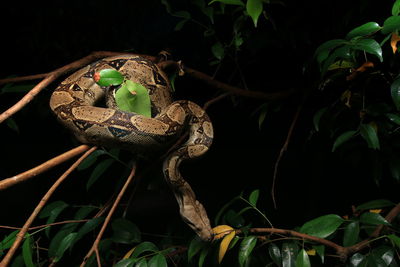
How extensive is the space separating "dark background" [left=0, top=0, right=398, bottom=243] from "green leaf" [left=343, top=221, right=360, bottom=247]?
106 cm

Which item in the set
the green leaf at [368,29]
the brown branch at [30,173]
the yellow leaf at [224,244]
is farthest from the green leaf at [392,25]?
the brown branch at [30,173]

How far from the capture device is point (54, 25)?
2.72 metres

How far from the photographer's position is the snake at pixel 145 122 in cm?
158

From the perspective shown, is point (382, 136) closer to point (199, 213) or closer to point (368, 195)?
point (368, 195)

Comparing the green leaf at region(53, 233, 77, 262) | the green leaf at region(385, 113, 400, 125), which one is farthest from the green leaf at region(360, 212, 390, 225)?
the green leaf at region(53, 233, 77, 262)

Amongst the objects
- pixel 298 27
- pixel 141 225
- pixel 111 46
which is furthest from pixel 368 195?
pixel 111 46

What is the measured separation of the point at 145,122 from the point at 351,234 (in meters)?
0.93

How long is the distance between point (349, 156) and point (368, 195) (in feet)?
2.27

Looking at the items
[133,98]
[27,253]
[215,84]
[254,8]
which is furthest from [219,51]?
[27,253]

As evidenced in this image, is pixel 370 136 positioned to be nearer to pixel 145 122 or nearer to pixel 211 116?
pixel 145 122

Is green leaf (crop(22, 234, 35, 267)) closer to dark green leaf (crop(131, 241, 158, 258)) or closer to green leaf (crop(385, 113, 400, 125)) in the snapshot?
dark green leaf (crop(131, 241, 158, 258))

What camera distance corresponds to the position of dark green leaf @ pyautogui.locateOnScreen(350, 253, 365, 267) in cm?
145

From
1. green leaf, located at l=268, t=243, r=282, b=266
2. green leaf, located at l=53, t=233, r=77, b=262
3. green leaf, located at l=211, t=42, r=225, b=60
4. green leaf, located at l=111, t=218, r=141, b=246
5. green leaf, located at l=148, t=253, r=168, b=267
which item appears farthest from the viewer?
green leaf, located at l=211, t=42, r=225, b=60

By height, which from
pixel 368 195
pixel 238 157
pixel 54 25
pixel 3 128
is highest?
pixel 54 25
